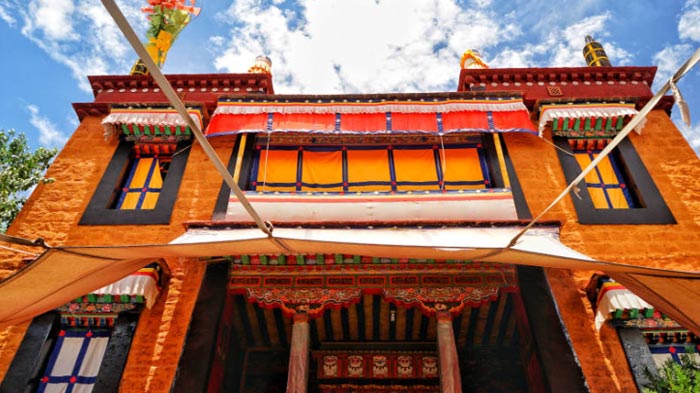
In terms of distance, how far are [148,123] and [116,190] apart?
1253mm

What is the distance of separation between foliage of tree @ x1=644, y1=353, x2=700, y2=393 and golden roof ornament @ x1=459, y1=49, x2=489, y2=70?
276 inches

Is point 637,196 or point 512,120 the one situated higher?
point 512,120

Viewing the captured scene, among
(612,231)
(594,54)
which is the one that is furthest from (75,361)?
(594,54)

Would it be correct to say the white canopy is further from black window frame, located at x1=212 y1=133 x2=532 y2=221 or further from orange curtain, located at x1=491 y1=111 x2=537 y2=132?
orange curtain, located at x1=491 y1=111 x2=537 y2=132

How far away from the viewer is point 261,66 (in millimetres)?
10148

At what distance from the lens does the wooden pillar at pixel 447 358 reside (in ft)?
18.3

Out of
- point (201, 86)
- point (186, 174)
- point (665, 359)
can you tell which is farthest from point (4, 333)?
point (665, 359)

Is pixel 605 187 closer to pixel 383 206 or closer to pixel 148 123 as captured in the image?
pixel 383 206

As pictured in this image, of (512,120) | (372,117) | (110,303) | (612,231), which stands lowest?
(110,303)

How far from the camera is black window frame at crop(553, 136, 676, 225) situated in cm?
685

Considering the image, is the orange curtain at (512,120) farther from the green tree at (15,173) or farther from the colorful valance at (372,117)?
the green tree at (15,173)

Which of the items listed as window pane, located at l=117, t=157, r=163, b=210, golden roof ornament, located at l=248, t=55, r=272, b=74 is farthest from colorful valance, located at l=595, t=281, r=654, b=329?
golden roof ornament, located at l=248, t=55, r=272, b=74

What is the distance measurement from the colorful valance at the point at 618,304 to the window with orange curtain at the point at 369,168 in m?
2.52

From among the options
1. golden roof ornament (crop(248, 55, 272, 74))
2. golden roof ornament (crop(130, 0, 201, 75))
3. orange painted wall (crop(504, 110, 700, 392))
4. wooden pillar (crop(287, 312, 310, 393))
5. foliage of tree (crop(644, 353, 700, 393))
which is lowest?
foliage of tree (crop(644, 353, 700, 393))
